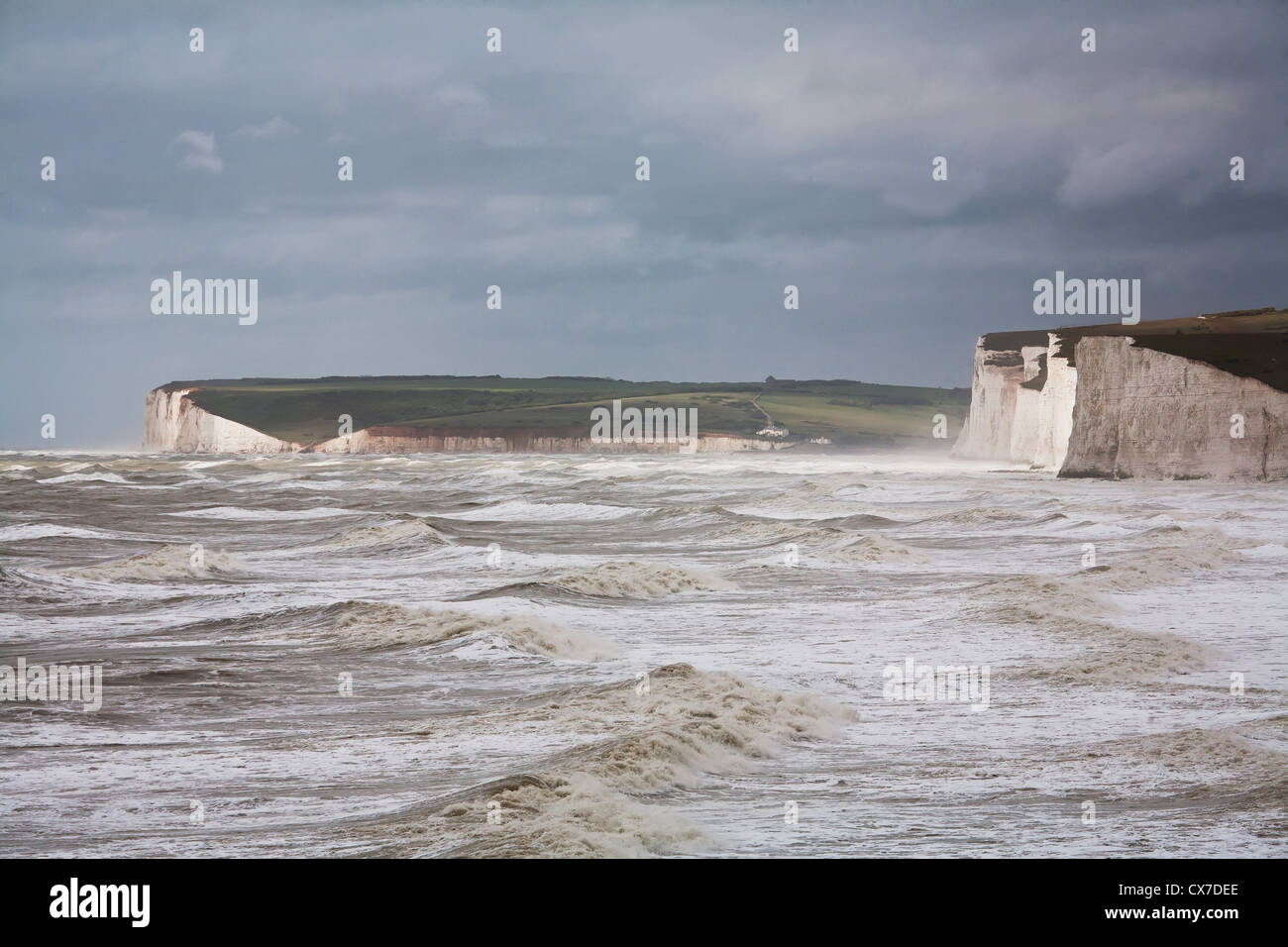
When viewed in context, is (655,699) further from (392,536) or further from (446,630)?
(392,536)

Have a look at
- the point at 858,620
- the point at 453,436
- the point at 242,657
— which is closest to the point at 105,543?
the point at 242,657

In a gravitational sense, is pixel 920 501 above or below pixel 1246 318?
below

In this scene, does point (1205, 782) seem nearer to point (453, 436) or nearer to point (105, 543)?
point (105, 543)

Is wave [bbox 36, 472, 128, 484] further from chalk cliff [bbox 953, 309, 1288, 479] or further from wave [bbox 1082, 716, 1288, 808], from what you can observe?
wave [bbox 1082, 716, 1288, 808]

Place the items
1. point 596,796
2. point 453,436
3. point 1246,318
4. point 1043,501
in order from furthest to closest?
point 453,436 → point 1246,318 → point 1043,501 → point 596,796
